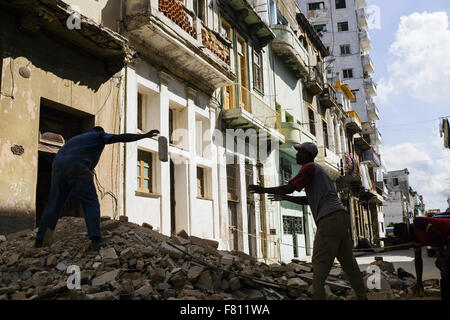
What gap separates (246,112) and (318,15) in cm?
2954

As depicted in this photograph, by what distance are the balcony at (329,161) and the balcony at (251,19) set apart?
7170 mm

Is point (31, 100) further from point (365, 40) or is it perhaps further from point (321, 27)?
point (365, 40)

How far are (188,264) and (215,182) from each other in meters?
7.89

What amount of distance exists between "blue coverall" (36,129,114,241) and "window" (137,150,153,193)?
4.69 metres

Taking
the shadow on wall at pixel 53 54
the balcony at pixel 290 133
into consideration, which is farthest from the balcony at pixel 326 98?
the shadow on wall at pixel 53 54

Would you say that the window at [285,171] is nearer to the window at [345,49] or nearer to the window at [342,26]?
the window at [345,49]

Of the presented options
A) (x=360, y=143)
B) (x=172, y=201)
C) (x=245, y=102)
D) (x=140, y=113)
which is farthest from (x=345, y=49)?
(x=140, y=113)

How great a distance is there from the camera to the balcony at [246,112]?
45.5ft

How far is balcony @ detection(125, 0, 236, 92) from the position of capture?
9.79 meters

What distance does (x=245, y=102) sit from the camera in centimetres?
1543

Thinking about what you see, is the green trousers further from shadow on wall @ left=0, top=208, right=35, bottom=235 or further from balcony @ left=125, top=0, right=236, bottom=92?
balcony @ left=125, top=0, right=236, bottom=92

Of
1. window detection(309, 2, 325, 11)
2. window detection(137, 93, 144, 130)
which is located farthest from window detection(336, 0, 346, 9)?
window detection(137, 93, 144, 130)
